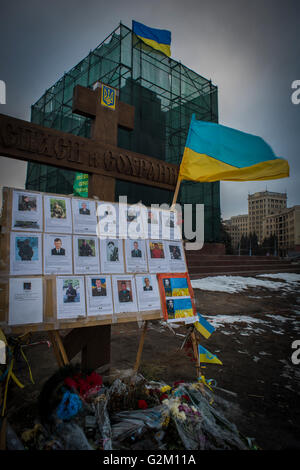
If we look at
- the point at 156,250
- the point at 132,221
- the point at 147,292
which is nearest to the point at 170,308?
the point at 147,292

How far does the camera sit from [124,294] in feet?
8.27

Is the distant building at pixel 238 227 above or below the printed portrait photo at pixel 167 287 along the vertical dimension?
above

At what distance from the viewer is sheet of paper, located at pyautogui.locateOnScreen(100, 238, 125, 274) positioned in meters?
2.54

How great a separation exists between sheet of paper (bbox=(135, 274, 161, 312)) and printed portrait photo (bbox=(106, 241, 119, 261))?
299 mm

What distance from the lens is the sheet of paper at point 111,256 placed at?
254 cm

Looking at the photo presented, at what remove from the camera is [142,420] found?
2.07m

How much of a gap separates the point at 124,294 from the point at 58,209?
1023 mm

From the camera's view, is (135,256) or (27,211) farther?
(135,256)

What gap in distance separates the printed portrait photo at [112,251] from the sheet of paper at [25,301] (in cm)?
69

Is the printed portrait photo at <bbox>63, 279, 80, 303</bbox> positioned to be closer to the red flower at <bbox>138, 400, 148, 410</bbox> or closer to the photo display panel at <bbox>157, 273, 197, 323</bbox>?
the photo display panel at <bbox>157, 273, 197, 323</bbox>

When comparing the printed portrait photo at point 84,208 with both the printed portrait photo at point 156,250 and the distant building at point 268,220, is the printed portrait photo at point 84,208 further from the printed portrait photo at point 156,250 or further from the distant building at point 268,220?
the distant building at point 268,220

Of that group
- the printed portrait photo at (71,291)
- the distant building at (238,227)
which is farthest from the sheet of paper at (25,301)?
the distant building at (238,227)

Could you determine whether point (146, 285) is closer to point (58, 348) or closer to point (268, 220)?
point (58, 348)

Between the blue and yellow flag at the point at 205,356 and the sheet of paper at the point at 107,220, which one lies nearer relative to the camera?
the sheet of paper at the point at 107,220
